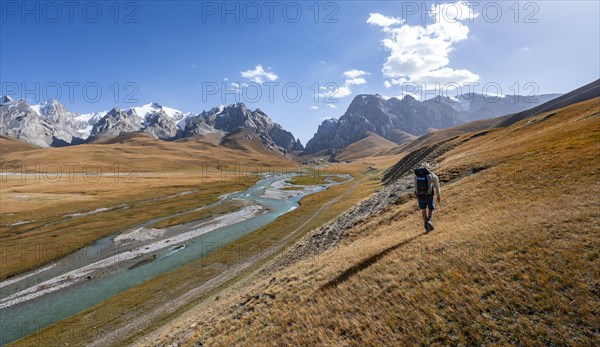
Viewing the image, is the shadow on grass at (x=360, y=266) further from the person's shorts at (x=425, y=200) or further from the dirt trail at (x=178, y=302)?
the dirt trail at (x=178, y=302)

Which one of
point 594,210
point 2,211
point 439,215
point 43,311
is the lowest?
point 43,311

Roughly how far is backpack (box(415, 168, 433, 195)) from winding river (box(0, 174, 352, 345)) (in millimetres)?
40443

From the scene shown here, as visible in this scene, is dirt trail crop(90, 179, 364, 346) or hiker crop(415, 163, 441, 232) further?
dirt trail crop(90, 179, 364, 346)

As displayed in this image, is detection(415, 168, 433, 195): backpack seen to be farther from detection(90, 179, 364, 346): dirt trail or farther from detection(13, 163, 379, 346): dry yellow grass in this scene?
detection(13, 163, 379, 346): dry yellow grass

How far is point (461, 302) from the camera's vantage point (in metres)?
11.4

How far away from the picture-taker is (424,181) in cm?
1867

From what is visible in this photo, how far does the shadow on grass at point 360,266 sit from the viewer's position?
17.0 meters

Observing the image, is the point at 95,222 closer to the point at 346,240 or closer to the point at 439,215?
the point at 346,240

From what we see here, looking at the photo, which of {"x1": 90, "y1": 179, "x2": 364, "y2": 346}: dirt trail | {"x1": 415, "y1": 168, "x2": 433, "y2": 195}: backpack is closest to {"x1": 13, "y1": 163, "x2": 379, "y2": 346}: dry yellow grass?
{"x1": 90, "y1": 179, "x2": 364, "y2": 346}: dirt trail

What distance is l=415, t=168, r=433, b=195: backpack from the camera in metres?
18.6

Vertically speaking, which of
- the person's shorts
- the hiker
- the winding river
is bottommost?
the winding river

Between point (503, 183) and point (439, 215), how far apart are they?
8025 millimetres

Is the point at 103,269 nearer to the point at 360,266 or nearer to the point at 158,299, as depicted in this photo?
the point at 158,299

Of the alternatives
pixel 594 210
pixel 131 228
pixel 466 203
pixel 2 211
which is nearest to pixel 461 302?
pixel 594 210
